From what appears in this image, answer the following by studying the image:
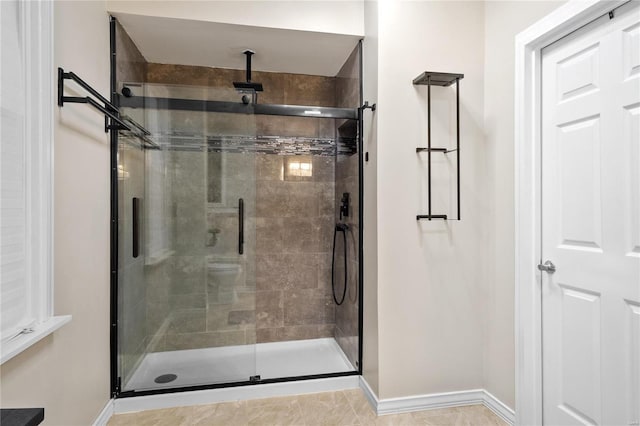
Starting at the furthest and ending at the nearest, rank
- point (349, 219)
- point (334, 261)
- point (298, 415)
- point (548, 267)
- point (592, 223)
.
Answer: point (334, 261), point (349, 219), point (298, 415), point (548, 267), point (592, 223)

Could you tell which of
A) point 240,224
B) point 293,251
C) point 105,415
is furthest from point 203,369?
point 293,251

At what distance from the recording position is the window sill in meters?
1.14

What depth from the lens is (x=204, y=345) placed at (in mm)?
2367

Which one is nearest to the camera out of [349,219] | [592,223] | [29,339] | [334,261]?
[29,339]

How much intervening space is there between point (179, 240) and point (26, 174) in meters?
1.06

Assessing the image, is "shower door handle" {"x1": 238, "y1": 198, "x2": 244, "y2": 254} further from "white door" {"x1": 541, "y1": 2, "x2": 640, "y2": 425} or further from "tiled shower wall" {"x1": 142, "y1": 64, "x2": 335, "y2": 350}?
"white door" {"x1": 541, "y1": 2, "x2": 640, "y2": 425}

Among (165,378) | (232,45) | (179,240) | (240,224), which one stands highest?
(232,45)

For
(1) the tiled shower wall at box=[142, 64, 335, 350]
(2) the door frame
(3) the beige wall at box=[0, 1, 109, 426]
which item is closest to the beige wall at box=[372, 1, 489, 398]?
(2) the door frame

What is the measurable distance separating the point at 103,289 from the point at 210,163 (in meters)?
0.98

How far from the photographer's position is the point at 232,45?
8.61ft

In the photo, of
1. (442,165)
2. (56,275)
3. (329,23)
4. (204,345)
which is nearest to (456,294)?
(442,165)

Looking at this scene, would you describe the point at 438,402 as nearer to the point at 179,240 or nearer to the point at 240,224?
the point at 240,224

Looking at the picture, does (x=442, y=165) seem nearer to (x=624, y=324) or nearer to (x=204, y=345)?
(x=624, y=324)

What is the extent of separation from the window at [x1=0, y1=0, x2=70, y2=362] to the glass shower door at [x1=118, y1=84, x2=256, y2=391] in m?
0.87
